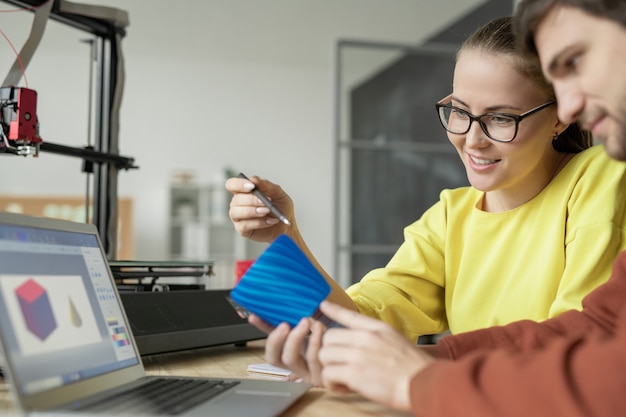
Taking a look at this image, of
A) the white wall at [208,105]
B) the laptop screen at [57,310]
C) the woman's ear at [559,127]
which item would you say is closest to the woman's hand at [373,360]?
the laptop screen at [57,310]

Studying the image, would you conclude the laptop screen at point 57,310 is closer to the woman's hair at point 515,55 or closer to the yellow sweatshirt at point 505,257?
the yellow sweatshirt at point 505,257

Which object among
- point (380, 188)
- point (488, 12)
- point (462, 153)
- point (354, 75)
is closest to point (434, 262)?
point (462, 153)

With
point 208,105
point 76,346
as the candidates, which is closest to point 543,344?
point 76,346

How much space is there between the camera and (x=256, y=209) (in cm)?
109

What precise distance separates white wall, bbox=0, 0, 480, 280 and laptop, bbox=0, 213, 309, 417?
5540mm

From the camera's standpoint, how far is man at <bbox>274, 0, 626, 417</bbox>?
0.56 m

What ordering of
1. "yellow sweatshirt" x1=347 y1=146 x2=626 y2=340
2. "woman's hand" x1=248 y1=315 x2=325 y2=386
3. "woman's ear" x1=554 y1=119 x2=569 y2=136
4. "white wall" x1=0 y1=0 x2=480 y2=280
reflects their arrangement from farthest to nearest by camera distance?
"white wall" x1=0 y1=0 x2=480 y2=280
"woman's ear" x1=554 y1=119 x2=569 y2=136
"yellow sweatshirt" x1=347 y1=146 x2=626 y2=340
"woman's hand" x1=248 y1=315 x2=325 y2=386

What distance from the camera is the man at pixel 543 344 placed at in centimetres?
56

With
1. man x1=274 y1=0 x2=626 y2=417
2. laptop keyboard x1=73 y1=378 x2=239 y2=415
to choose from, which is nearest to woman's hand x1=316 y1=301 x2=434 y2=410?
man x1=274 y1=0 x2=626 y2=417

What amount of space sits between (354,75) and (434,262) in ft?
10.7

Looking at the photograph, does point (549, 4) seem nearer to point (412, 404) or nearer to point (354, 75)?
point (412, 404)

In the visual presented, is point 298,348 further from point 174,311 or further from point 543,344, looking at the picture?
point 174,311

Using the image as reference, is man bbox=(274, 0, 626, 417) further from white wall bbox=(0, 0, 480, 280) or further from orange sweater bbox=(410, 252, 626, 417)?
white wall bbox=(0, 0, 480, 280)

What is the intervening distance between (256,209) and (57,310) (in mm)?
402
